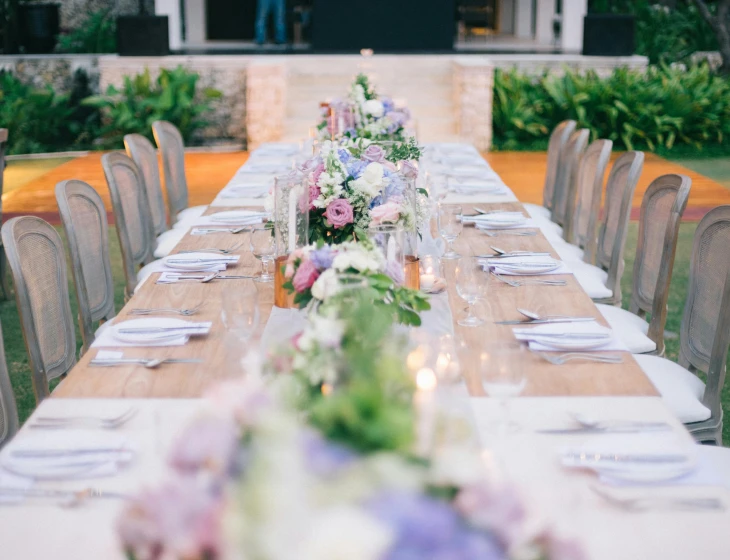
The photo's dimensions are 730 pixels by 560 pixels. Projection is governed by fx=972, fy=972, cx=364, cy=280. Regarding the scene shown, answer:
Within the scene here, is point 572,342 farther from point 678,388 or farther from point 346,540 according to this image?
point 346,540

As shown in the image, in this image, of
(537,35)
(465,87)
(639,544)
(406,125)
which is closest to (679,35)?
(537,35)

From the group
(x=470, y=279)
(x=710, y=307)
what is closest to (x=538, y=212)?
(x=710, y=307)

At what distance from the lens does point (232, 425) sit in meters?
1.17

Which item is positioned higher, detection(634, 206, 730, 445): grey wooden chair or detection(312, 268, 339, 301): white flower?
detection(312, 268, 339, 301): white flower

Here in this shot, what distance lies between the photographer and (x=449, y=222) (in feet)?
11.2

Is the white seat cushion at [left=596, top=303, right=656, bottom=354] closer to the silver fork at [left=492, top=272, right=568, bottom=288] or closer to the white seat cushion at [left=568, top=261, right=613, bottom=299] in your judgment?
the white seat cushion at [left=568, top=261, right=613, bottom=299]

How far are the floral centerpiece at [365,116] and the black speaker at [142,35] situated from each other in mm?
6823

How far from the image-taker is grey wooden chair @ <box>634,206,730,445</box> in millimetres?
2881

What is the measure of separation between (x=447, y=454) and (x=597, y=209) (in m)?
3.63

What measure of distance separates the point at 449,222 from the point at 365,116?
5.99 feet

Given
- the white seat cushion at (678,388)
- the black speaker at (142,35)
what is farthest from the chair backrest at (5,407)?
the black speaker at (142,35)

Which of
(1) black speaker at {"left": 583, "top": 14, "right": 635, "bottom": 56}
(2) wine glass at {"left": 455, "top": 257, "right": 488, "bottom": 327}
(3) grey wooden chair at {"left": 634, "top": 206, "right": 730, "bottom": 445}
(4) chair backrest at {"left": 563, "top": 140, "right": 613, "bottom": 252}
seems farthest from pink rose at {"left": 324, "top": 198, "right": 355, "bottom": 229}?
(1) black speaker at {"left": 583, "top": 14, "right": 635, "bottom": 56}

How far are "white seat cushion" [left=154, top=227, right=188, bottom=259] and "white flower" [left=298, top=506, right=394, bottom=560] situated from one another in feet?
12.4

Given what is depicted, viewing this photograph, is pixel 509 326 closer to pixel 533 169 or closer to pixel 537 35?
pixel 533 169
